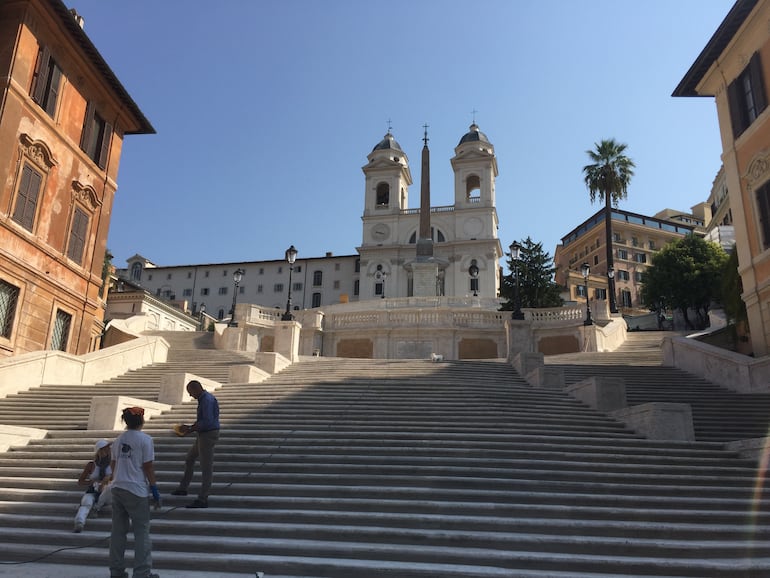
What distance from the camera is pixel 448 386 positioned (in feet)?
50.9

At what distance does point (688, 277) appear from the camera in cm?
4644

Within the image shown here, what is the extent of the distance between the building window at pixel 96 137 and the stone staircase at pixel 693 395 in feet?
65.1

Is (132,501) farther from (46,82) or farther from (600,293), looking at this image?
(600,293)

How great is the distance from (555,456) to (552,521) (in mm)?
2686

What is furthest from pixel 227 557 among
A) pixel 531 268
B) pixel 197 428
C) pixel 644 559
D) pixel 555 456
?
pixel 531 268

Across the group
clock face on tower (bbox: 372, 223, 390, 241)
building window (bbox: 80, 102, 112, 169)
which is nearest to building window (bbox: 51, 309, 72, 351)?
building window (bbox: 80, 102, 112, 169)

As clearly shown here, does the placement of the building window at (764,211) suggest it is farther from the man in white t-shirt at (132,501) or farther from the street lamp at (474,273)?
the street lamp at (474,273)

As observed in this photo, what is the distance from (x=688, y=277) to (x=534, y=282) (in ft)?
38.4

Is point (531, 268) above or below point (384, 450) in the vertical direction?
above

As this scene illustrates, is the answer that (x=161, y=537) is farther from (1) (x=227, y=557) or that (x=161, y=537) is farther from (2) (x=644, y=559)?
(2) (x=644, y=559)

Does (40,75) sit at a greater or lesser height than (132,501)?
greater

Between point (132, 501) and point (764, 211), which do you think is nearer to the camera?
point (132, 501)

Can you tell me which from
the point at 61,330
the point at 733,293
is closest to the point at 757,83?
the point at 733,293

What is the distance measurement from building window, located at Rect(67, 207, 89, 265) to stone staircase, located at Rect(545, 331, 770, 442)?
18.3 meters
